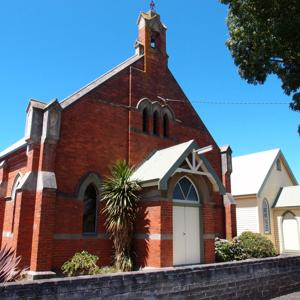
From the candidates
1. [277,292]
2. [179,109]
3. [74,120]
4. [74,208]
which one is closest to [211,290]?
[277,292]

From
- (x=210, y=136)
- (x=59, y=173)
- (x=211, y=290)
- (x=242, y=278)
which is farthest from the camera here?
(x=210, y=136)

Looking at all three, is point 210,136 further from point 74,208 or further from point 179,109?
point 74,208

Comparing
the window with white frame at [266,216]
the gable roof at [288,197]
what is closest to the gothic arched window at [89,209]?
the window with white frame at [266,216]

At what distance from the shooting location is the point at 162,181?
43.4 ft

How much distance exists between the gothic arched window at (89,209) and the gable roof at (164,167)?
74.9 inches

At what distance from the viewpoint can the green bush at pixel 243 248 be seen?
1652 cm

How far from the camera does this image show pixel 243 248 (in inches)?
666

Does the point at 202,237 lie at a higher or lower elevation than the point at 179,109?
lower

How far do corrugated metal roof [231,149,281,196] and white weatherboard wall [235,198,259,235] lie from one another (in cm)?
84

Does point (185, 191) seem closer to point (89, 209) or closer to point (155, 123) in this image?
point (89, 209)

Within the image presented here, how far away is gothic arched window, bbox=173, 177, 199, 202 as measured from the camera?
14906 mm

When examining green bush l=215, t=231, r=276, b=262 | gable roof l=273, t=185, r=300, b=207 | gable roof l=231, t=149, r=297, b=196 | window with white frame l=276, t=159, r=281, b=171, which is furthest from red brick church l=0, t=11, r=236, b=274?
window with white frame l=276, t=159, r=281, b=171

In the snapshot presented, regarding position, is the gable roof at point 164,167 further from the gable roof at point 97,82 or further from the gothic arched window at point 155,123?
the gable roof at point 97,82

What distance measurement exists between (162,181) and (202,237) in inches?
152
